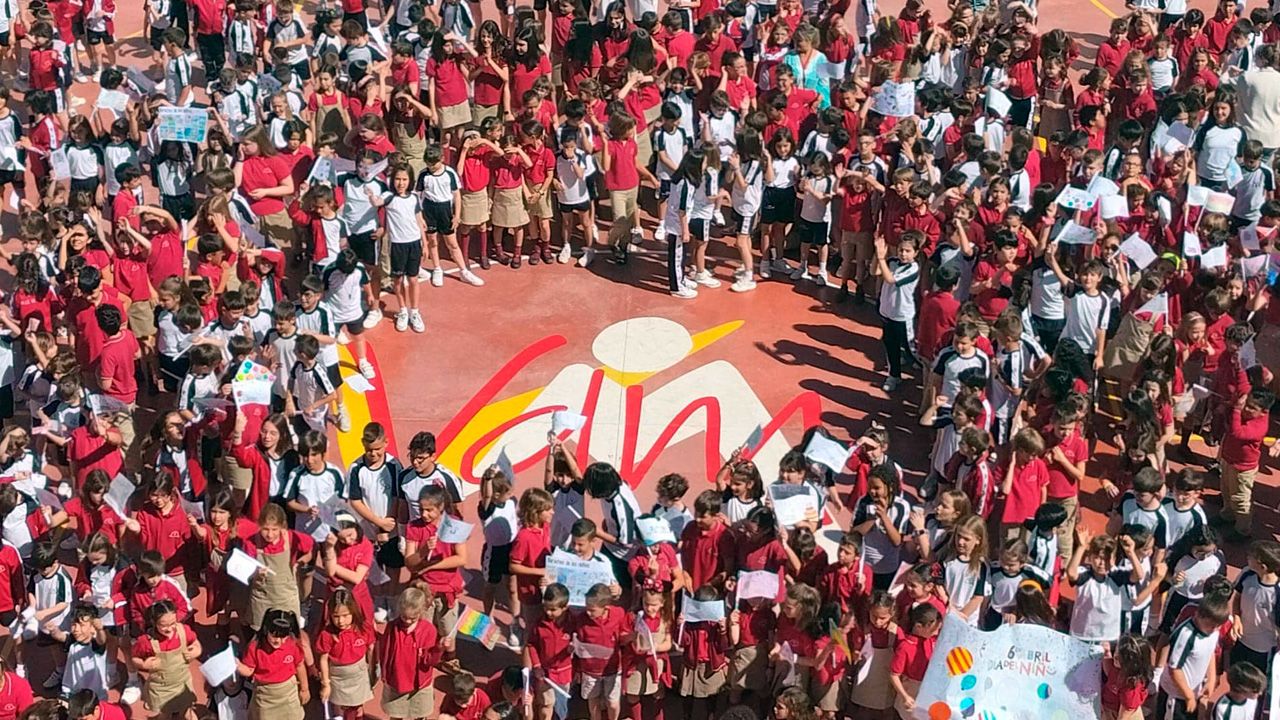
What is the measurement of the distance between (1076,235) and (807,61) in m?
5.42

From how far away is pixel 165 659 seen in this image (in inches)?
460

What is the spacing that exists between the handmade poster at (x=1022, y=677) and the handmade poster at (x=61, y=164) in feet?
38.7

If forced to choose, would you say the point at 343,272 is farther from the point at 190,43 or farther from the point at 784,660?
the point at 190,43

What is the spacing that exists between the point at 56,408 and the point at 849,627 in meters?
6.96

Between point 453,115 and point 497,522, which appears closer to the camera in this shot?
point 497,522

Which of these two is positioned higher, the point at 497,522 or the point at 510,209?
the point at 510,209

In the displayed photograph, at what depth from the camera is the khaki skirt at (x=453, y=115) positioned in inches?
783

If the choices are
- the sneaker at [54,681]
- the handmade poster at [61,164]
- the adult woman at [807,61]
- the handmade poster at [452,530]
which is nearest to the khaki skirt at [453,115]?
the adult woman at [807,61]

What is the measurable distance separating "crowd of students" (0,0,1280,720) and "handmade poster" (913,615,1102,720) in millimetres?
456

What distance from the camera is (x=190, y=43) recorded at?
23.3m

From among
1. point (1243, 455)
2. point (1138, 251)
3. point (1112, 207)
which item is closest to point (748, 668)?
point (1243, 455)

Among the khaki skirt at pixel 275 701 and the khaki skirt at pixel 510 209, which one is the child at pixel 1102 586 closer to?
the khaki skirt at pixel 275 701

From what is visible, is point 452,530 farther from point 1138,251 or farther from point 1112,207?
point 1112,207

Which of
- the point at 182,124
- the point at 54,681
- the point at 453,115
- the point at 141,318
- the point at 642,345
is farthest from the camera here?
the point at 453,115
